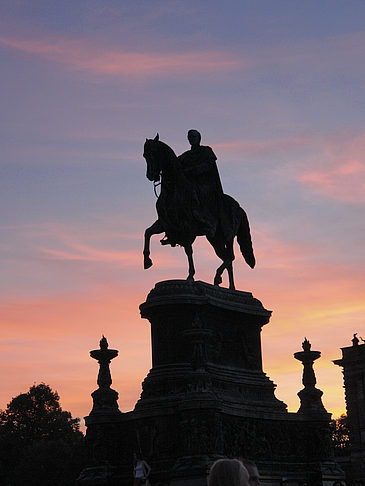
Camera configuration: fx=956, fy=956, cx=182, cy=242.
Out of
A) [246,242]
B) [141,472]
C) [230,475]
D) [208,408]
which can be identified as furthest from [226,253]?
[230,475]

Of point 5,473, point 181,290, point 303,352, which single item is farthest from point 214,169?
point 5,473

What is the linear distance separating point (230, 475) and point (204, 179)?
24.8 metres

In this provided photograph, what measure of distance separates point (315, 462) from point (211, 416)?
5308mm

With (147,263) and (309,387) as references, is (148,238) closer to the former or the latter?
(147,263)

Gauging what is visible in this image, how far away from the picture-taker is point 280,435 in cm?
2875

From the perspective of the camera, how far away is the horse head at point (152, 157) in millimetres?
28344

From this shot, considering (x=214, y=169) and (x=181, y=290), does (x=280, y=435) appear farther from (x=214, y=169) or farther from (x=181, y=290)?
(x=214, y=169)

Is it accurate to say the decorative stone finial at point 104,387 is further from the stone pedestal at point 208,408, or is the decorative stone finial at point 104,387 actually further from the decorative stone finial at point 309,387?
the decorative stone finial at point 309,387

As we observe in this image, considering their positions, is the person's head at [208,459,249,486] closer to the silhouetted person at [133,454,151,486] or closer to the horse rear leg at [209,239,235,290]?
the silhouetted person at [133,454,151,486]

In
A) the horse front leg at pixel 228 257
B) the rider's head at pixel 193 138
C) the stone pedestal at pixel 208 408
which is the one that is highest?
the rider's head at pixel 193 138

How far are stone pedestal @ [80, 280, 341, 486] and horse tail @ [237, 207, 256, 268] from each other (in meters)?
2.21

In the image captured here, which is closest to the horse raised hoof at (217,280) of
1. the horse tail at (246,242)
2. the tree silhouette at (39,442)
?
the horse tail at (246,242)

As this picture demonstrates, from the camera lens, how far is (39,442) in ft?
248

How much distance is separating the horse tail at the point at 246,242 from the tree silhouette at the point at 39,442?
42.4 metres
